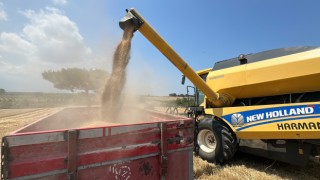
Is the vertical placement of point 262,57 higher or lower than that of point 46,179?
higher

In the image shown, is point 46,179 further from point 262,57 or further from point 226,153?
point 262,57

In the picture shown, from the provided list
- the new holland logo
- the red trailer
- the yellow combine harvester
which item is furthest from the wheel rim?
the red trailer

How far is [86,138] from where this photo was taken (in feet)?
6.61

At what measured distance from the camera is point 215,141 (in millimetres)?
4941

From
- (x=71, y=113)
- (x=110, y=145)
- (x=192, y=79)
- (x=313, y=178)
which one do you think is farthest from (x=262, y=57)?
(x=71, y=113)

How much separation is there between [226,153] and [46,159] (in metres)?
3.70

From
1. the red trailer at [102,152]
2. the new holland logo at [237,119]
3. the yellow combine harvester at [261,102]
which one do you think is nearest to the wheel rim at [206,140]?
the yellow combine harvester at [261,102]

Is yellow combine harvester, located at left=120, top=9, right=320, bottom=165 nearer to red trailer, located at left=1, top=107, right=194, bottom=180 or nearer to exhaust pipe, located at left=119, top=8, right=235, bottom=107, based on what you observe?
exhaust pipe, located at left=119, top=8, right=235, bottom=107

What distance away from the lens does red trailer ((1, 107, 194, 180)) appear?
5.73 feet

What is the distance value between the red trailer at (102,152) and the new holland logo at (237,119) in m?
2.03

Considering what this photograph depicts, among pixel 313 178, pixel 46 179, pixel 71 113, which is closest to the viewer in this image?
pixel 46 179

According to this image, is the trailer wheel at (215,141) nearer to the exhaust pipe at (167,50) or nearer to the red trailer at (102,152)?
the exhaust pipe at (167,50)

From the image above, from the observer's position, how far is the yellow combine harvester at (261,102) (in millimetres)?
3660

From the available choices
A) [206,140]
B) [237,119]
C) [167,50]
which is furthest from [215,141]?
[167,50]
